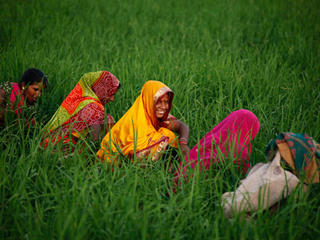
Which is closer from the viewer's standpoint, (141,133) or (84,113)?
(141,133)

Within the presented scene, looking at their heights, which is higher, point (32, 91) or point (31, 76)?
point (31, 76)

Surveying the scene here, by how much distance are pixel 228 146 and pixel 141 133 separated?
Result: 657 mm

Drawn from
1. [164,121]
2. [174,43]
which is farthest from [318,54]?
[164,121]

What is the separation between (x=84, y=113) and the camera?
8.05 feet

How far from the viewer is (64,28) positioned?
5.36 m

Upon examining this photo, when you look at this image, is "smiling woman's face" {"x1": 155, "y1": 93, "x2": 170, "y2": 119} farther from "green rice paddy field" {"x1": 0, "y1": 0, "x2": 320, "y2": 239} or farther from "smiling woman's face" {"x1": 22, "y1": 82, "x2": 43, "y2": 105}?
"smiling woman's face" {"x1": 22, "y1": 82, "x2": 43, "y2": 105}

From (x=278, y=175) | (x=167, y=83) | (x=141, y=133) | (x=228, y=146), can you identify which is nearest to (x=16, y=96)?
(x=141, y=133)

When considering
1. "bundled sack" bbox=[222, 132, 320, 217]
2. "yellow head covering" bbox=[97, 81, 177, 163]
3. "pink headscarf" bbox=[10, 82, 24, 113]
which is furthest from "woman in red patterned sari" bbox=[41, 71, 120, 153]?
"bundled sack" bbox=[222, 132, 320, 217]

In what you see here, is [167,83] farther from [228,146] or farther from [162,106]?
[228,146]

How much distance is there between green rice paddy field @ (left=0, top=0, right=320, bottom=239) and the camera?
1.60 metres

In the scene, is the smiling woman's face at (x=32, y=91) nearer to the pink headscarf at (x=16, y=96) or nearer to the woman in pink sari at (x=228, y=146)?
the pink headscarf at (x=16, y=96)

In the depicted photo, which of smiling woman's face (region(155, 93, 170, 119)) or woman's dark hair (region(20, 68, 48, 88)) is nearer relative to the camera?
smiling woman's face (region(155, 93, 170, 119))

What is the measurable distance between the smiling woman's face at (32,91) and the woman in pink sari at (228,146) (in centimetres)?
150

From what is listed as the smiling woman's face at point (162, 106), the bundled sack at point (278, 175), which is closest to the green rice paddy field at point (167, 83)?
the bundled sack at point (278, 175)
